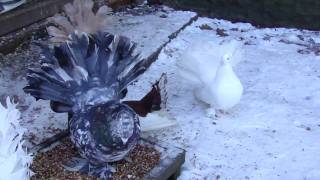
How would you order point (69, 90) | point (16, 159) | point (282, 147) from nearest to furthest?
1. point (16, 159)
2. point (69, 90)
3. point (282, 147)

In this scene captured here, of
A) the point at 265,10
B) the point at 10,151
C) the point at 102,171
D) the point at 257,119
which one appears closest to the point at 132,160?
the point at 102,171

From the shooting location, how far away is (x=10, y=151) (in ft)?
7.84

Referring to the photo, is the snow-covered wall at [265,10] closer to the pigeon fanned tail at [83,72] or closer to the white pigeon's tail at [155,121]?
the white pigeon's tail at [155,121]

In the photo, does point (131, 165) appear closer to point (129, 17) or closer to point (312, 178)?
point (312, 178)

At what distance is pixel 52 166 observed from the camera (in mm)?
2867

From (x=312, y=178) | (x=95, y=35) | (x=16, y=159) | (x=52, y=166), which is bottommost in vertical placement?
(x=312, y=178)

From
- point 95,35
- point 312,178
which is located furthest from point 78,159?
point 312,178

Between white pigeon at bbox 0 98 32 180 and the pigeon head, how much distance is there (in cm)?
31

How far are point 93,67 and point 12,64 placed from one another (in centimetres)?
174

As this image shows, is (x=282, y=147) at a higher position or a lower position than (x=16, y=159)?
lower

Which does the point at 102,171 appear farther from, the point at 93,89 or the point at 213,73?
the point at 213,73

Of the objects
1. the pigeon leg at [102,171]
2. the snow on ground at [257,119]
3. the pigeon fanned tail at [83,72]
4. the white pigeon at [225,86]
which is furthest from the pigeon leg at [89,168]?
the white pigeon at [225,86]

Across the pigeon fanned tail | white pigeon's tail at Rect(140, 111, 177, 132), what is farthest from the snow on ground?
the pigeon fanned tail

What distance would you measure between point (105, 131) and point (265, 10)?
3.61m
